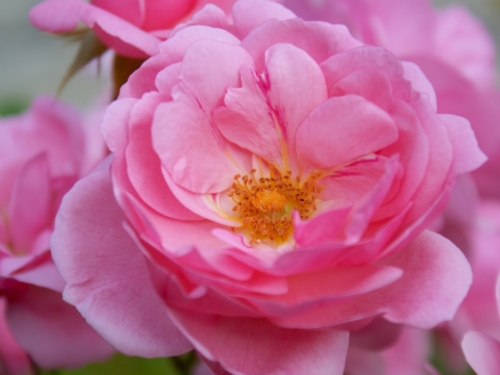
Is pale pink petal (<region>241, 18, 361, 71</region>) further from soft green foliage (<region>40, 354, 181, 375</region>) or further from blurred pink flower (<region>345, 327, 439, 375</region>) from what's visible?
soft green foliage (<region>40, 354, 181, 375</region>)

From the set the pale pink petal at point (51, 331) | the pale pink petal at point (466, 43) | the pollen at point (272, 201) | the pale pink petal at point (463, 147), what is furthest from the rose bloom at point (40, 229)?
the pale pink petal at point (466, 43)

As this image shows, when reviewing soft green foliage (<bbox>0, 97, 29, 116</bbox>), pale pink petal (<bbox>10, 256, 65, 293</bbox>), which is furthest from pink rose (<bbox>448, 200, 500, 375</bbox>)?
soft green foliage (<bbox>0, 97, 29, 116</bbox>)

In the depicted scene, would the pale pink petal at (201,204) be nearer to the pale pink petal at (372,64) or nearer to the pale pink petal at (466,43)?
the pale pink petal at (372,64)

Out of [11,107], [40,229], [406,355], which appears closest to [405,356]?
[406,355]

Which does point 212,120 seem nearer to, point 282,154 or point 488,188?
point 282,154

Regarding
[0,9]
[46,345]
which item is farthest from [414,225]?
[0,9]
